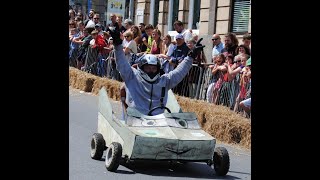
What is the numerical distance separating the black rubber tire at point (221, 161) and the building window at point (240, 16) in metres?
11.1

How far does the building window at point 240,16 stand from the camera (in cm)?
1828

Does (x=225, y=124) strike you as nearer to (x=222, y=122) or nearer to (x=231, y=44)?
(x=222, y=122)

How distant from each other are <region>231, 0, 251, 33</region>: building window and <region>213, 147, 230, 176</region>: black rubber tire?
11.1 m

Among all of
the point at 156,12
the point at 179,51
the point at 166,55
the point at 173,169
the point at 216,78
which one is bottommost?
the point at 173,169

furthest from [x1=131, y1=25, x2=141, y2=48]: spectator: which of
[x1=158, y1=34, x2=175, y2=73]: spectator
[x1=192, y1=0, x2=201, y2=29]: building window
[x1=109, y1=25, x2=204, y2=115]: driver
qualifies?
[x1=192, y1=0, x2=201, y2=29]: building window

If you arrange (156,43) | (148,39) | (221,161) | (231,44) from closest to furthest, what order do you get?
1. (221,161)
2. (231,44)
3. (156,43)
4. (148,39)

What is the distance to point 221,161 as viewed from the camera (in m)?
7.24

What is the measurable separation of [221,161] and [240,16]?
11791 mm

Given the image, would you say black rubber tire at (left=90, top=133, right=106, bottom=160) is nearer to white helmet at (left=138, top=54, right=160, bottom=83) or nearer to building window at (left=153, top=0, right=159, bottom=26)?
white helmet at (left=138, top=54, right=160, bottom=83)

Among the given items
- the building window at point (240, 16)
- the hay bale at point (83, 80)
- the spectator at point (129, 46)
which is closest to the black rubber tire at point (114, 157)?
the spectator at point (129, 46)

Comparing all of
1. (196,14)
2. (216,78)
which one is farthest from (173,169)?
(196,14)
